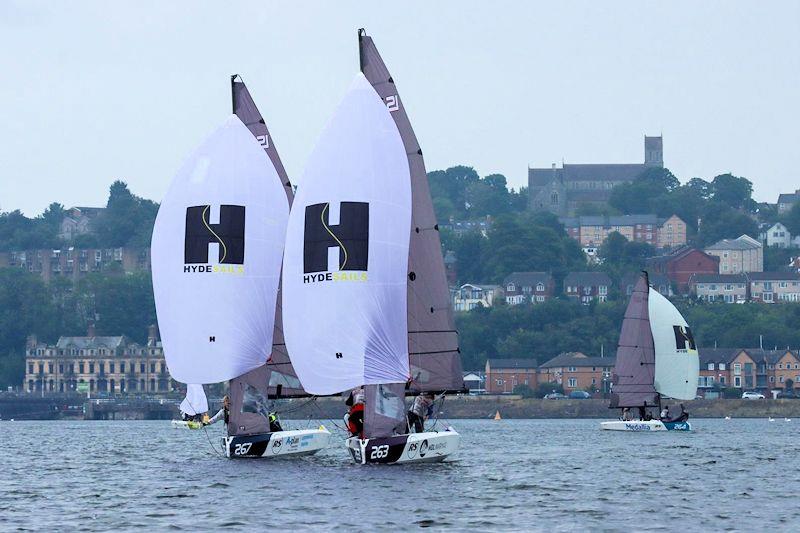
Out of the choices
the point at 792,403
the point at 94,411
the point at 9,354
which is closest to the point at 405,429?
the point at 792,403

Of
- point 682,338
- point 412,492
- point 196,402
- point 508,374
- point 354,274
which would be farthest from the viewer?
point 508,374

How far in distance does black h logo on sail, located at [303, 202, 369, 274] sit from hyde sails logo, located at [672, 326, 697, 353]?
46476 mm

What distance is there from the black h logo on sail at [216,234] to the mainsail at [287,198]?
243 centimetres

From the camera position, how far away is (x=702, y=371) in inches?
6452

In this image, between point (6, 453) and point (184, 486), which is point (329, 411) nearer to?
point (6, 453)

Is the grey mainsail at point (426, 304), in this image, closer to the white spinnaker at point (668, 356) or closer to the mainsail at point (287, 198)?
the mainsail at point (287, 198)

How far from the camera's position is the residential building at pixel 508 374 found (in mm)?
165750

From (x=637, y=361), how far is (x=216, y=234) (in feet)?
135

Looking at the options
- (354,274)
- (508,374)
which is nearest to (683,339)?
(354,274)

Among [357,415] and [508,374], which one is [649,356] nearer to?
[357,415]

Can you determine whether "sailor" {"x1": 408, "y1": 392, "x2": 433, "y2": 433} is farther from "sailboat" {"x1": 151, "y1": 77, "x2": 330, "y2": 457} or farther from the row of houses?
the row of houses

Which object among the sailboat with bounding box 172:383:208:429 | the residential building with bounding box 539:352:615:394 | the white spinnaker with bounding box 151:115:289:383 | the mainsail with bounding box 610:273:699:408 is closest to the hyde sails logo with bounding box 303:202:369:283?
the white spinnaker with bounding box 151:115:289:383

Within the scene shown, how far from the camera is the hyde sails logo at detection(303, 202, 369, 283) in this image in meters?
44.0

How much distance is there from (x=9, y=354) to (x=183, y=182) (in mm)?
153651
